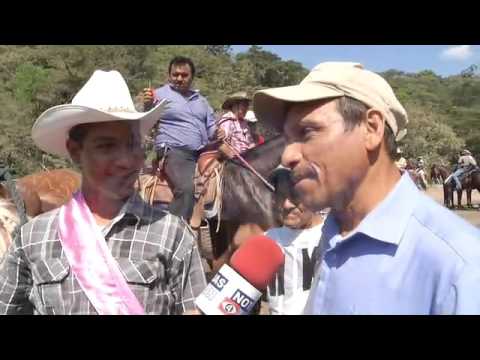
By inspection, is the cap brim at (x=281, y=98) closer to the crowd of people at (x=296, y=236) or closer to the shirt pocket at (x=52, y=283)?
the crowd of people at (x=296, y=236)

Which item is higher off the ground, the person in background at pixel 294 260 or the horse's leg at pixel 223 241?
the person in background at pixel 294 260

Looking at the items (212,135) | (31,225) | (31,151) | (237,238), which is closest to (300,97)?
(31,225)

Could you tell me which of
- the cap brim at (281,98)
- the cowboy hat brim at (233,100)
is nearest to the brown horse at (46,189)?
the cowboy hat brim at (233,100)

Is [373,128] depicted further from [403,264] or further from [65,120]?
[65,120]

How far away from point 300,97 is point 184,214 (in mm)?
4765

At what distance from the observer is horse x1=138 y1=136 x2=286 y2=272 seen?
19.6ft

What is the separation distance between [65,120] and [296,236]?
4.89 ft

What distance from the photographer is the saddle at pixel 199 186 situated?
605 centimetres

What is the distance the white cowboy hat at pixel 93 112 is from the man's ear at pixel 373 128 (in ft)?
2.95

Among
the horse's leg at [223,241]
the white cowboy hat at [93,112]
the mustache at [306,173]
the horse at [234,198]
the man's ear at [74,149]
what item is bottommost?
the horse's leg at [223,241]

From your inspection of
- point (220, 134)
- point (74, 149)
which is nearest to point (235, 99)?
point (220, 134)

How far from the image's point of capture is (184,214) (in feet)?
20.2

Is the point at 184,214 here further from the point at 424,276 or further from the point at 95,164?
the point at 424,276

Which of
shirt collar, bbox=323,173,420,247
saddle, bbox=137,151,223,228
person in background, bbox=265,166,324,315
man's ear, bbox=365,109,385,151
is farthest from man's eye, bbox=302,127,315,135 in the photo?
saddle, bbox=137,151,223,228
